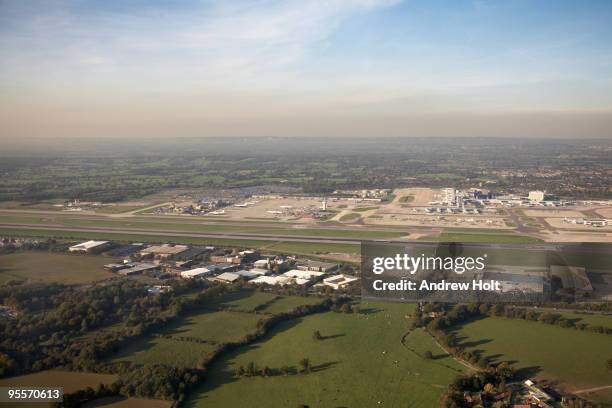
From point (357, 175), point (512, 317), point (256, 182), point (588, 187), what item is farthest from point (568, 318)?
point (357, 175)

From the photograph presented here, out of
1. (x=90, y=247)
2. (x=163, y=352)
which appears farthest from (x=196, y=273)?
(x=90, y=247)

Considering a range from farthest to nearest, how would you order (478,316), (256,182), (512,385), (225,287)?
1. (256,182)
2. (225,287)
3. (478,316)
4. (512,385)

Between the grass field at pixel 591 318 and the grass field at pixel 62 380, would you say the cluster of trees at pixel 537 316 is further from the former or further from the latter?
the grass field at pixel 62 380

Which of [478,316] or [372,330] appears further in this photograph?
[478,316]

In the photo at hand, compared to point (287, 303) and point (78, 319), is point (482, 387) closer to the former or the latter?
point (287, 303)

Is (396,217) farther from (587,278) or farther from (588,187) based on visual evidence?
(588,187)

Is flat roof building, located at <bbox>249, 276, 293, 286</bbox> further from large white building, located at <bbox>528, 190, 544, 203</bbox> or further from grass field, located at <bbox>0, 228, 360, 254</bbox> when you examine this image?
large white building, located at <bbox>528, 190, 544, 203</bbox>

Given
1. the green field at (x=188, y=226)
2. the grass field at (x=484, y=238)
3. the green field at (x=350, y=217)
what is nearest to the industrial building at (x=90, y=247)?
the green field at (x=188, y=226)
